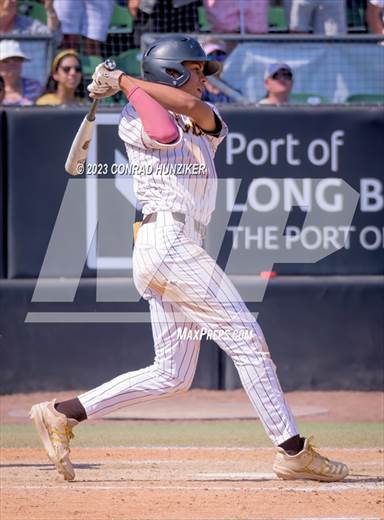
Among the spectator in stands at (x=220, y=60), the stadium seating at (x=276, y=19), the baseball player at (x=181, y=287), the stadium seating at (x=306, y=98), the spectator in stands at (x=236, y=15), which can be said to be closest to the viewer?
the baseball player at (x=181, y=287)

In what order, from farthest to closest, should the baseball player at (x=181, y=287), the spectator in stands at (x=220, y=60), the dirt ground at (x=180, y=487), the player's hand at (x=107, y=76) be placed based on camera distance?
the spectator in stands at (x=220, y=60) < the baseball player at (x=181, y=287) < the player's hand at (x=107, y=76) < the dirt ground at (x=180, y=487)

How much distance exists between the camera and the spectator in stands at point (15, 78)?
9.63 metres

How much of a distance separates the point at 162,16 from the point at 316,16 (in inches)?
58.3

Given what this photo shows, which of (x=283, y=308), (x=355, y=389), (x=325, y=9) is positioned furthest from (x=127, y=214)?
(x=325, y=9)

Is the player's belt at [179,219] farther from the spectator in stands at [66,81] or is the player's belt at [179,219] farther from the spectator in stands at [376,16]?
the spectator in stands at [376,16]

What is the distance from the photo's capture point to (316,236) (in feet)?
29.7

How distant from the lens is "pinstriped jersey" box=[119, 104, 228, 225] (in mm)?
5207

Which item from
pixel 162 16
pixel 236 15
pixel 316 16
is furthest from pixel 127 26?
pixel 316 16

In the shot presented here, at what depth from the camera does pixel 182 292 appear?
523 centimetres

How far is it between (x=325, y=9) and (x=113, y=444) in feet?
16.9

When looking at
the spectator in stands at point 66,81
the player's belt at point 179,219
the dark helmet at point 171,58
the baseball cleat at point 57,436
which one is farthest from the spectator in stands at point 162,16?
the baseball cleat at point 57,436

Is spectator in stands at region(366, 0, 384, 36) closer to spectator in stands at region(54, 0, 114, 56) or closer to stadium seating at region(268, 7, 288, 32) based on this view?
stadium seating at region(268, 7, 288, 32)

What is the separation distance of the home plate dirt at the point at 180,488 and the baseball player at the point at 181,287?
0.20m

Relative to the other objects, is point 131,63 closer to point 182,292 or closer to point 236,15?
point 236,15
